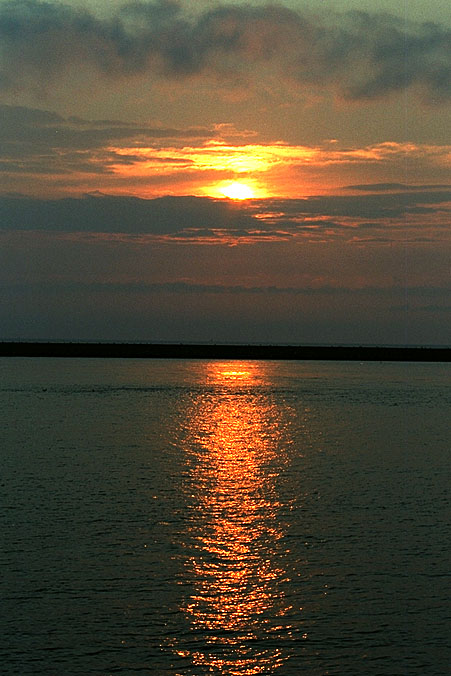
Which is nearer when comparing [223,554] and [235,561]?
[235,561]

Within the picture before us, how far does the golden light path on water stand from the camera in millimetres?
15484

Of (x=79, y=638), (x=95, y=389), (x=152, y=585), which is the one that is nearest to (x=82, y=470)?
(x=152, y=585)

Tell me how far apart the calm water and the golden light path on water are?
2.1 inches

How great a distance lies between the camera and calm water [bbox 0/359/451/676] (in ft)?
50.9

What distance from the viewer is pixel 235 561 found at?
2159 centimetres

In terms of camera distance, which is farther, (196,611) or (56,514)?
(56,514)

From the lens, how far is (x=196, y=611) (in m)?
17.5

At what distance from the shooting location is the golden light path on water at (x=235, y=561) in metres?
15.5

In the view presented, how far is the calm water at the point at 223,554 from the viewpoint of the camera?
1551 centimetres

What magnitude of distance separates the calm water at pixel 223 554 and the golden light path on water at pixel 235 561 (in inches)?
2.1

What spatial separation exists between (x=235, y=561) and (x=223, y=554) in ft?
2.32

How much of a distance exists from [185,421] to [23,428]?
473 inches

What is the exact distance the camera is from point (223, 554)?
22.2m

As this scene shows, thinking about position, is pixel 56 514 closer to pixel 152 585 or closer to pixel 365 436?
pixel 152 585
